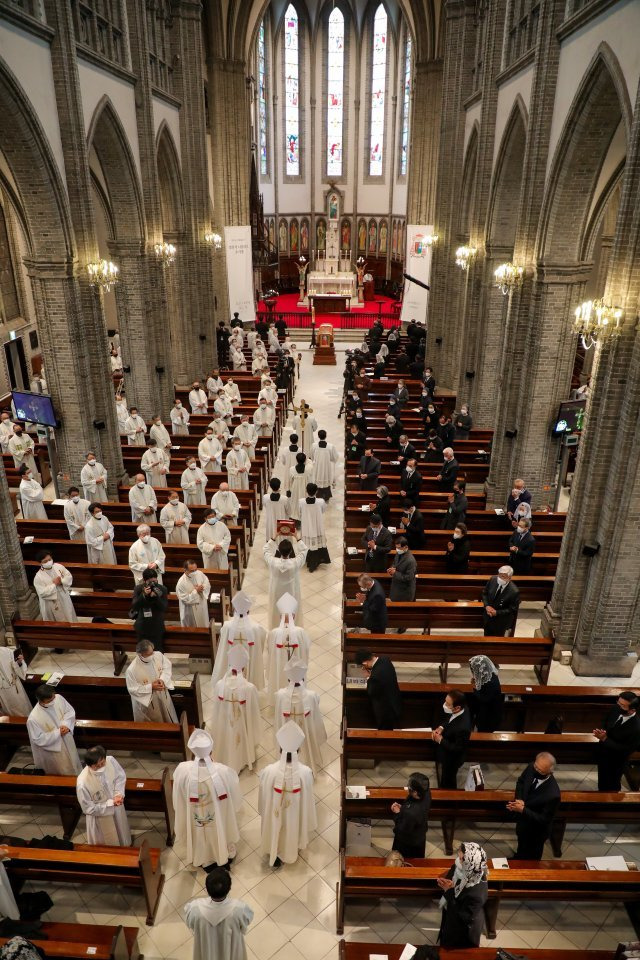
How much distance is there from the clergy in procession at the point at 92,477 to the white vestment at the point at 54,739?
6.09 m

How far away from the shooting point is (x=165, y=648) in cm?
902

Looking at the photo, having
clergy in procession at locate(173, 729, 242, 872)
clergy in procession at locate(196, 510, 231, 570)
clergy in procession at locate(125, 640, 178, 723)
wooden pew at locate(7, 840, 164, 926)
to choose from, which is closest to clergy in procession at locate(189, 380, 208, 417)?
clergy in procession at locate(196, 510, 231, 570)

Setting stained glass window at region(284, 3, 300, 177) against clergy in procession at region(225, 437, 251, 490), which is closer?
clergy in procession at region(225, 437, 251, 490)

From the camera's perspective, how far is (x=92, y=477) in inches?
504

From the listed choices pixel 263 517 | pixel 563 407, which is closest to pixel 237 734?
pixel 263 517

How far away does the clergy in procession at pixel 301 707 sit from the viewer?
7020 mm

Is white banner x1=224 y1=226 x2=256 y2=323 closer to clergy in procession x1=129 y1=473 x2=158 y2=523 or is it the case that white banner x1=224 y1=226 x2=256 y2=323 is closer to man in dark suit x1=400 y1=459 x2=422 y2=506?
clergy in procession x1=129 y1=473 x2=158 y2=523

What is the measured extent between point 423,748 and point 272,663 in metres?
2.36

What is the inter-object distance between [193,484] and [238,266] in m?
16.0

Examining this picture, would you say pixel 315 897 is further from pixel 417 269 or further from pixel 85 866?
pixel 417 269

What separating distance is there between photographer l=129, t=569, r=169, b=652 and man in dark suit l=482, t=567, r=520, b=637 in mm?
4427

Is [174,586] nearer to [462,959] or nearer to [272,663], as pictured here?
[272,663]

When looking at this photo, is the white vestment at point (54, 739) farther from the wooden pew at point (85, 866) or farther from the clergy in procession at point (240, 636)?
the clergy in procession at point (240, 636)

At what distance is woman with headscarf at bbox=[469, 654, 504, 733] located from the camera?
7.05 meters
